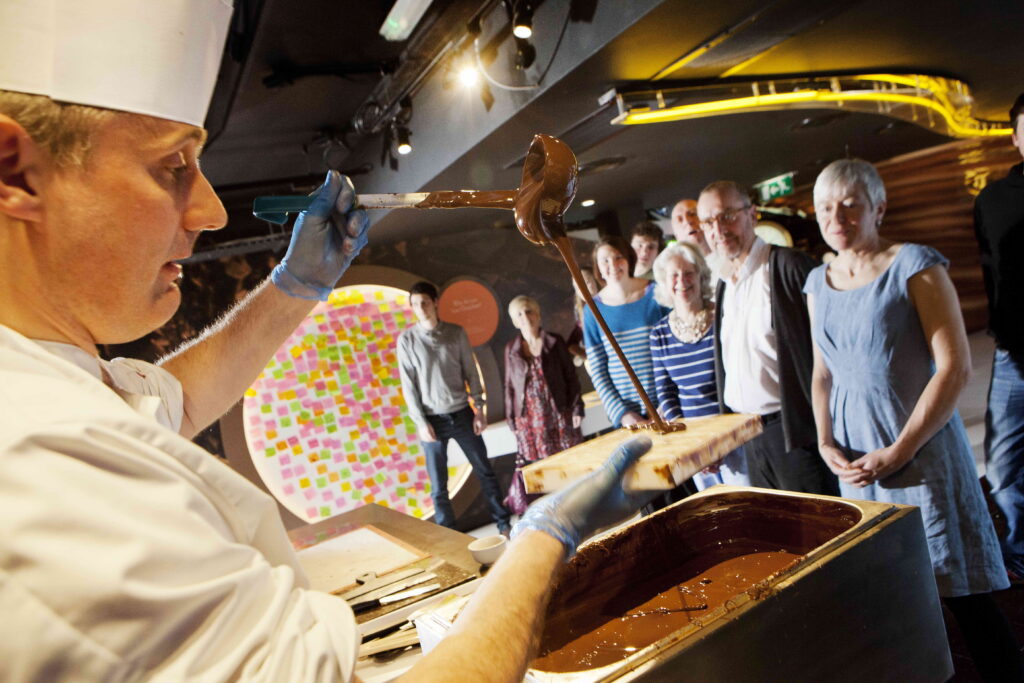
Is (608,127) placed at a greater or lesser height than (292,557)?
greater

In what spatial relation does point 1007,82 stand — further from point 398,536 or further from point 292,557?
point 292,557

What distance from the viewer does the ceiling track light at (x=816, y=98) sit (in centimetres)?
342

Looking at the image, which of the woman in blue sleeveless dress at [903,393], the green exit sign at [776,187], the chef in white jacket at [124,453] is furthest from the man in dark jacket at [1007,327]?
the green exit sign at [776,187]

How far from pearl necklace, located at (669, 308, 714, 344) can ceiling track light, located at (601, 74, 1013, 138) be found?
118 cm

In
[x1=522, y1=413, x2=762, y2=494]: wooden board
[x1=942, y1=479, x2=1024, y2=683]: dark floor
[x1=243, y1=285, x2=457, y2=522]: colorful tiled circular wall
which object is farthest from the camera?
[x1=243, y1=285, x2=457, y2=522]: colorful tiled circular wall

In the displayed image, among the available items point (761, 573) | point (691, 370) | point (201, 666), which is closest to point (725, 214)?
point (691, 370)

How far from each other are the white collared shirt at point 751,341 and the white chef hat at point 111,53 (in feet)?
7.22

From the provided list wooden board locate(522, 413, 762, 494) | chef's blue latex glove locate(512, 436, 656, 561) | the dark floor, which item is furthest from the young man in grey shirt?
chef's blue latex glove locate(512, 436, 656, 561)

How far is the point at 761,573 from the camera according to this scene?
151cm

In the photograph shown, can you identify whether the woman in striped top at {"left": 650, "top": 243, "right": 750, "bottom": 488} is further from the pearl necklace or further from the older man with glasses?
the older man with glasses

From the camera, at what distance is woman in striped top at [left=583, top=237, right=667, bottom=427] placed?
11.2ft

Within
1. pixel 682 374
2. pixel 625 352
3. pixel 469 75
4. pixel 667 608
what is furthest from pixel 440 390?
pixel 667 608

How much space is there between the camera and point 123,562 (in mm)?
541

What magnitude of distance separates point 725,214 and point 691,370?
2.48ft
